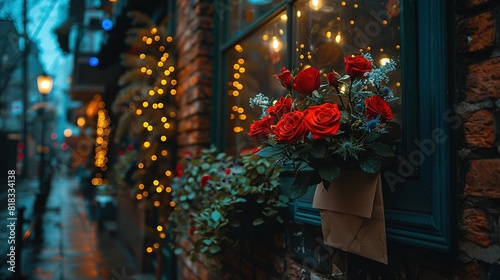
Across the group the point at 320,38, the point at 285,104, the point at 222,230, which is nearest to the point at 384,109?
the point at 285,104

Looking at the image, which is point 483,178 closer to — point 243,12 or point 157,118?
point 243,12

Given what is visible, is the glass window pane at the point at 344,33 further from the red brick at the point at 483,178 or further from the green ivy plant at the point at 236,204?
the green ivy plant at the point at 236,204

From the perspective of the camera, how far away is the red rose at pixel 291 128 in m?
1.76

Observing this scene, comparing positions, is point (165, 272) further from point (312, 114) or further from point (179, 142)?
point (312, 114)

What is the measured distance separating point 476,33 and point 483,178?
50 centimetres

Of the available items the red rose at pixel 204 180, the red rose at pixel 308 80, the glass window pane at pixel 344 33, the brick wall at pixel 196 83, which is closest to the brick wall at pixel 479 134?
the glass window pane at pixel 344 33

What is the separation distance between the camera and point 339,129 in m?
1.85

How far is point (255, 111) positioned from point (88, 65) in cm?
829

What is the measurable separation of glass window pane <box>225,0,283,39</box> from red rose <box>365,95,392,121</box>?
197 centimetres

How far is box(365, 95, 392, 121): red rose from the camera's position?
1.75 metres

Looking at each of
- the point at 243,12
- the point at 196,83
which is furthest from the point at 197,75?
the point at 243,12

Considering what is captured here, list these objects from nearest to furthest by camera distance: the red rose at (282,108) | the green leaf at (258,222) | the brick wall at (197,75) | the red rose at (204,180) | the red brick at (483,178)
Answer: the red brick at (483,178) → the red rose at (282,108) → the green leaf at (258,222) → the red rose at (204,180) → the brick wall at (197,75)

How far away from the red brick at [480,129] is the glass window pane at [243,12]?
2.22 m

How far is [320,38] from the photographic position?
114 inches
